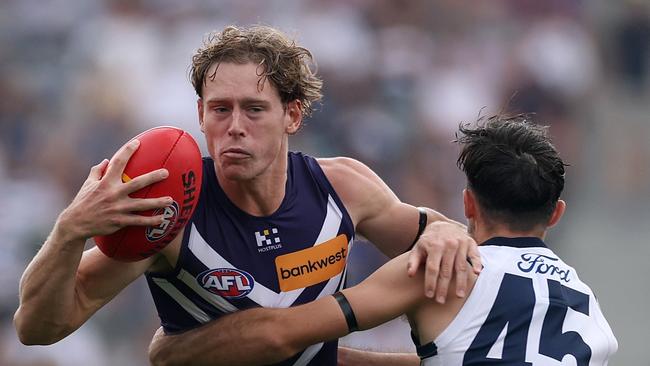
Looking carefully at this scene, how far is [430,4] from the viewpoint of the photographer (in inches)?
524

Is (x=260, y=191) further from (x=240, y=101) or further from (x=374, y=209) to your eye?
Answer: (x=374, y=209)

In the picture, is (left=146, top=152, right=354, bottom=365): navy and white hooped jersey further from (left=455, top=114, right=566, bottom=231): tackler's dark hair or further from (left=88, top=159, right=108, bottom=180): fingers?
(left=455, top=114, right=566, bottom=231): tackler's dark hair

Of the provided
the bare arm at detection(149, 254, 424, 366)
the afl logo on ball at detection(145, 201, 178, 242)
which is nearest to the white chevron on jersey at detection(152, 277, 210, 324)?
the bare arm at detection(149, 254, 424, 366)

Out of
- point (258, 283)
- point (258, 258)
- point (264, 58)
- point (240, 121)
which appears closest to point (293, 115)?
point (264, 58)

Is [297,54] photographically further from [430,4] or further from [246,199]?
[430,4]

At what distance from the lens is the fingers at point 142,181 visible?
4473mm

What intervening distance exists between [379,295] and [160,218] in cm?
89

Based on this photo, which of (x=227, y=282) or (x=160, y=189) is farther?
(x=227, y=282)

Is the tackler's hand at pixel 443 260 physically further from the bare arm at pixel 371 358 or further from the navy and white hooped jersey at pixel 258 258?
the bare arm at pixel 371 358

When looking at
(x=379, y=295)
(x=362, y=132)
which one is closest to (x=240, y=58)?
(x=379, y=295)

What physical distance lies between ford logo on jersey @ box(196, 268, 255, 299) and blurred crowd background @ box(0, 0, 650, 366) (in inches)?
202

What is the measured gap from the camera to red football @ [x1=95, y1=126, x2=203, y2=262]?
4.59 metres

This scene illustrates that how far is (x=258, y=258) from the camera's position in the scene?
17.3 feet

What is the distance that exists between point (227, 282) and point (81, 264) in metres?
0.64
